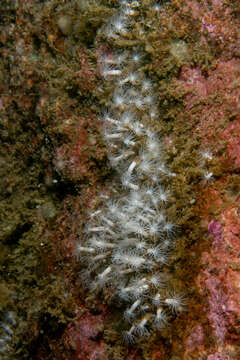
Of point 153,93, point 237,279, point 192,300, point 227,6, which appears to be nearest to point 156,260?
point 192,300

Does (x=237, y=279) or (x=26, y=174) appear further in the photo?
(x=26, y=174)

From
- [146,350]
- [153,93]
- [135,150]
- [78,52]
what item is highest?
[78,52]

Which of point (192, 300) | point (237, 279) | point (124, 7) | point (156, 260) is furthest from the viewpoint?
point (124, 7)

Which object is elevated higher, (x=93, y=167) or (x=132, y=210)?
(x=93, y=167)

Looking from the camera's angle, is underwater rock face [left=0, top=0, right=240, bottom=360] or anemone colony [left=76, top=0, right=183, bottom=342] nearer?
underwater rock face [left=0, top=0, right=240, bottom=360]

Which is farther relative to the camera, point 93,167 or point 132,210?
point 93,167

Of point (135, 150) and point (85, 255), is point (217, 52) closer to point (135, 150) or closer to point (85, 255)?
point (135, 150)

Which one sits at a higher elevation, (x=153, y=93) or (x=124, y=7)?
(x=124, y=7)

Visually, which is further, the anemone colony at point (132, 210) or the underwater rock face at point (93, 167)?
the anemone colony at point (132, 210)
